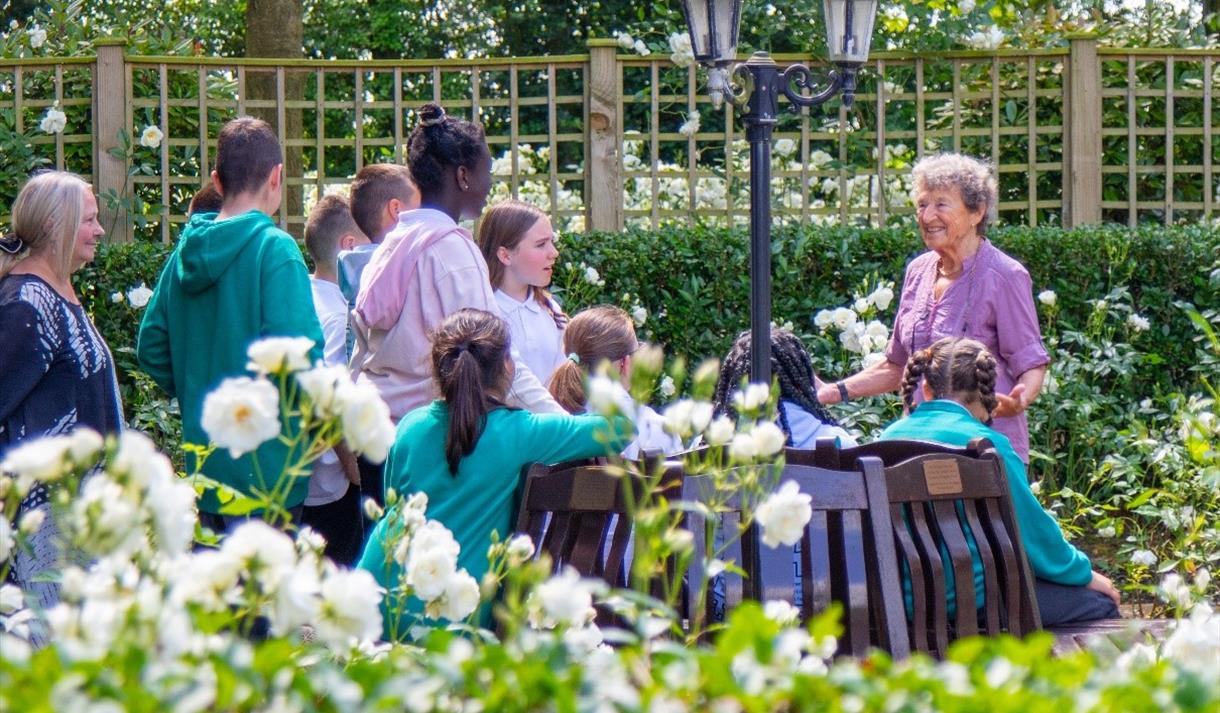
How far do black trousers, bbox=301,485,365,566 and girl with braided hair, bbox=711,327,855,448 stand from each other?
3.00 feet

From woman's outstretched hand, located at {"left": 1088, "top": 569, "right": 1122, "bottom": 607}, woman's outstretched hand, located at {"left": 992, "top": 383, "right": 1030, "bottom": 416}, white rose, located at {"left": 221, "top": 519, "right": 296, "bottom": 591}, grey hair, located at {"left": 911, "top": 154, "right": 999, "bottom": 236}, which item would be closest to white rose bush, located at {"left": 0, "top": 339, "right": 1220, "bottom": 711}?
white rose, located at {"left": 221, "top": 519, "right": 296, "bottom": 591}

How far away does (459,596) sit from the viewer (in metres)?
1.93

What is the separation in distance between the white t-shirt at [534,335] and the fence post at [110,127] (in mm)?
3685

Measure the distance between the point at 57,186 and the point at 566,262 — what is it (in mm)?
3360

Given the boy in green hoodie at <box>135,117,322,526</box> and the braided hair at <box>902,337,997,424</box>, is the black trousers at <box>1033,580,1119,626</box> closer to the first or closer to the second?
the braided hair at <box>902,337,997,424</box>

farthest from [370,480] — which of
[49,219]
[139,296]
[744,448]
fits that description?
[139,296]

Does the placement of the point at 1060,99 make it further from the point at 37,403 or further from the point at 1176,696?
the point at 1176,696

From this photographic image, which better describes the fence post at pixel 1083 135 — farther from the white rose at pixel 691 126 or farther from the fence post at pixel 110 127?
the fence post at pixel 110 127

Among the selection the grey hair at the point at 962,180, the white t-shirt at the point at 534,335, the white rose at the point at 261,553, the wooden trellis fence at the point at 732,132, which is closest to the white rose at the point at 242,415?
the white rose at the point at 261,553

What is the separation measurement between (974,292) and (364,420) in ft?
9.34

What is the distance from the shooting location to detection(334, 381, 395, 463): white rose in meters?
1.65

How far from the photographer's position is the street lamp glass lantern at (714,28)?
13.5 ft

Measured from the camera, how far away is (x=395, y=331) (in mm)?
3518

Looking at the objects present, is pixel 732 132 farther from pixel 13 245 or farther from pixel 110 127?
pixel 13 245
